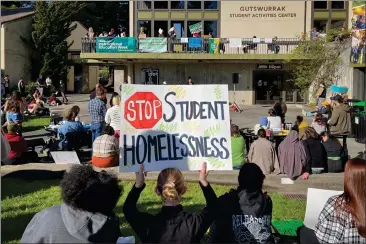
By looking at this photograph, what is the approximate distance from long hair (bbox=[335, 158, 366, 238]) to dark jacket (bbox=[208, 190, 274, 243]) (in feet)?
3.11

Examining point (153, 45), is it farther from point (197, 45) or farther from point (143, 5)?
point (143, 5)

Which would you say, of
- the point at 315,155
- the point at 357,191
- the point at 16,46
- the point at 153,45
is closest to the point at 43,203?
the point at 315,155

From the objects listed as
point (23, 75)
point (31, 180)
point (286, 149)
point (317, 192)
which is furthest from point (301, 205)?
point (23, 75)

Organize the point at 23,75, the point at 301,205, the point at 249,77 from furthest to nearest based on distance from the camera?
the point at 23,75 < the point at 249,77 < the point at 301,205

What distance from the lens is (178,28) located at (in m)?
42.4

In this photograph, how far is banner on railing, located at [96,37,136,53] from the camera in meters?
37.6

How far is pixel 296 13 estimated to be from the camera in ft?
136

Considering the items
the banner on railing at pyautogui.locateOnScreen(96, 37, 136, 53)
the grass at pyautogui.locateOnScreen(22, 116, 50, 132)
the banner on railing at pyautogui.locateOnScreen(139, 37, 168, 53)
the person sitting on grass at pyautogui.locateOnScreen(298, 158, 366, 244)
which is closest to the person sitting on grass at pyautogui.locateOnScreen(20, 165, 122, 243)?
the person sitting on grass at pyautogui.locateOnScreen(298, 158, 366, 244)

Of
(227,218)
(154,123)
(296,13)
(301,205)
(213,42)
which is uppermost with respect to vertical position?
(296,13)

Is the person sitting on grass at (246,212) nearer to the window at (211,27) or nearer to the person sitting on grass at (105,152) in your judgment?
the person sitting on grass at (105,152)

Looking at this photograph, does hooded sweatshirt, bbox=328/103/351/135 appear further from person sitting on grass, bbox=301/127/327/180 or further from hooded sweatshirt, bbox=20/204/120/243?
hooded sweatshirt, bbox=20/204/120/243

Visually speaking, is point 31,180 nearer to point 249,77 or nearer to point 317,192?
point 317,192

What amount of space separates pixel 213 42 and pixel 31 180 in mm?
29314

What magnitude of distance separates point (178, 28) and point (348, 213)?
39.1m
